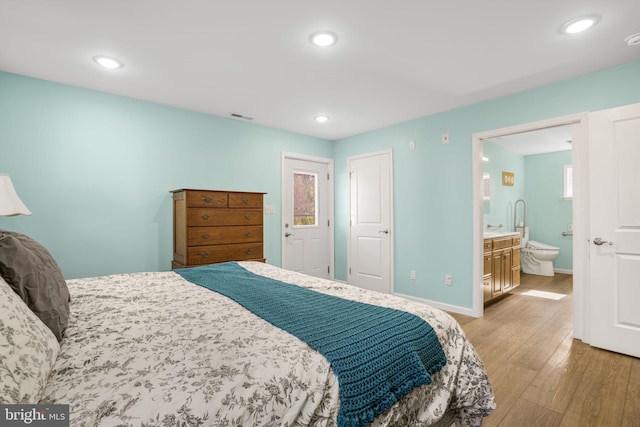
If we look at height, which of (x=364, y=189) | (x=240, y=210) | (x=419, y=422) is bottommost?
(x=419, y=422)

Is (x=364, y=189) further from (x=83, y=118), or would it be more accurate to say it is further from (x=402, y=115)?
(x=83, y=118)

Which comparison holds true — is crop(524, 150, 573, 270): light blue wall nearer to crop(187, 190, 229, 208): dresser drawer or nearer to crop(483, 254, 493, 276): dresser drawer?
crop(483, 254, 493, 276): dresser drawer

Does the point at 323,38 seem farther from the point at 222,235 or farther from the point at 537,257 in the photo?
the point at 537,257

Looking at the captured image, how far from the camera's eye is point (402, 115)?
384 cm

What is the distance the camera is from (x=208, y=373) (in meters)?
0.89

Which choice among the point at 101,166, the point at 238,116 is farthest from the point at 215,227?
the point at 238,116

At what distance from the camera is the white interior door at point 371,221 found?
14.1ft

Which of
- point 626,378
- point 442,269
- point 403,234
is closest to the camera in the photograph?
point 626,378

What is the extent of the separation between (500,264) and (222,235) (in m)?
3.50

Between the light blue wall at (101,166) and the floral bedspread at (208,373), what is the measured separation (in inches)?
69.5

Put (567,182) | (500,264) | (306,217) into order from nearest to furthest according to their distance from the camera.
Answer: (500,264) → (306,217) → (567,182)

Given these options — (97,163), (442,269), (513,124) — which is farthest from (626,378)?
(97,163)

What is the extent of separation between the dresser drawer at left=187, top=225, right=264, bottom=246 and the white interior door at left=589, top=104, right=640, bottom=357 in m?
3.20

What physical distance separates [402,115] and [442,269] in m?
1.95
